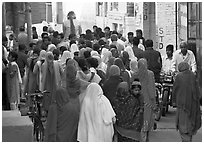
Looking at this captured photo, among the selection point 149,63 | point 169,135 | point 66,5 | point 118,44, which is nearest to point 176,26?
point 118,44

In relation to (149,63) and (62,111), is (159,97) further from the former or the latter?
(62,111)

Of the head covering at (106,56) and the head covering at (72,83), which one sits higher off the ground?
the head covering at (106,56)

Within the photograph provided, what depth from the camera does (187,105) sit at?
973cm

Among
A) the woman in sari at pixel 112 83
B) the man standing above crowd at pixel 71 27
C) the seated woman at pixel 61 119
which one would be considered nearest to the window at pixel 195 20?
the woman in sari at pixel 112 83

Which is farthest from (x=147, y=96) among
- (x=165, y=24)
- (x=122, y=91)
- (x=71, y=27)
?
(x=71, y=27)

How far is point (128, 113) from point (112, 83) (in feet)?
3.93

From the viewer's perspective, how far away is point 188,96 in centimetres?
975

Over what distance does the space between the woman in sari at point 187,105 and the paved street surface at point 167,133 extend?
0.68 m

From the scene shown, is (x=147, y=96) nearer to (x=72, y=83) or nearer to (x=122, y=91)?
(x=122, y=91)

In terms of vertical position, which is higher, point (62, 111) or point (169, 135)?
point (62, 111)

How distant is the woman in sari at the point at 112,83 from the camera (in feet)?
31.8

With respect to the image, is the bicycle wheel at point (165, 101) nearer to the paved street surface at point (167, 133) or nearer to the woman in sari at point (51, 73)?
the paved street surface at point (167, 133)

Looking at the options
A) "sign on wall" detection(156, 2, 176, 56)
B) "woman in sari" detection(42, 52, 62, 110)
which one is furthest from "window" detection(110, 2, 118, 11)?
"woman in sari" detection(42, 52, 62, 110)

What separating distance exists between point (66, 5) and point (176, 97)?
2276 centimetres
